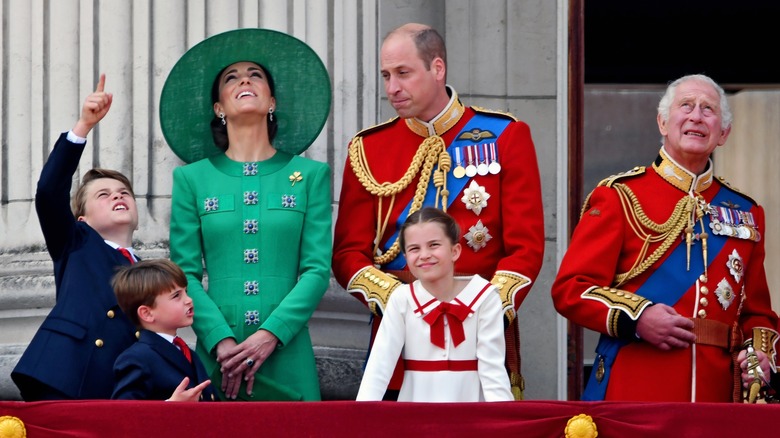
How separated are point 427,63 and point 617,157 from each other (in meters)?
2.61

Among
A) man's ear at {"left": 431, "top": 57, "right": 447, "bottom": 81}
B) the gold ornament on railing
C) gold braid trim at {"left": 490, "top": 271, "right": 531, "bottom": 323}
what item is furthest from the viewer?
man's ear at {"left": 431, "top": 57, "right": 447, "bottom": 81}

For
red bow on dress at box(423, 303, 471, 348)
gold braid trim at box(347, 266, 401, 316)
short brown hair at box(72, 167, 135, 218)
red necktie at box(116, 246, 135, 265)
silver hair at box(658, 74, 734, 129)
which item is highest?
silver hair at box(658, 74, 734, 129)

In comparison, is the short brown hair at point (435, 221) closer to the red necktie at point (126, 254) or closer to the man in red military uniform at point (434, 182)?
the man in red military uniform at point (434, 182)

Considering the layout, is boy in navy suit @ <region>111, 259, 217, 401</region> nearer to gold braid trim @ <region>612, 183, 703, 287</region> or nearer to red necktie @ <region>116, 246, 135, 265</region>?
red necktie @ <region>116, 246, 135, 265</region>

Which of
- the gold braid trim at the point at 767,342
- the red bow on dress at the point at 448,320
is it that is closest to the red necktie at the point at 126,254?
the red bow on dress at the point at 448,320

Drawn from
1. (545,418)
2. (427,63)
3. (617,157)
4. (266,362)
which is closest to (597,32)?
(617,157)

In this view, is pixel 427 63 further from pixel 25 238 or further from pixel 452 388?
pixel 25 238

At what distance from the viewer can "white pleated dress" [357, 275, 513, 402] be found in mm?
5715

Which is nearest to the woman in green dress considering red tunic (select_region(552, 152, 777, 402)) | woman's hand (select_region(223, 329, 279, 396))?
woman's hand (select_region(223, 329, 279, 396))

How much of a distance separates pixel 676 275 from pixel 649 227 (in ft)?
0.59

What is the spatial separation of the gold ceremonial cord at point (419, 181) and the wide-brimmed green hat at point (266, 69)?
11.9 inches

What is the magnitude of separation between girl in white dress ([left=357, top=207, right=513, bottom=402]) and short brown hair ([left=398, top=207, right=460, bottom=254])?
0.02 metres

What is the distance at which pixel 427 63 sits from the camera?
6430mm

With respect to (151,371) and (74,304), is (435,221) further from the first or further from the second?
(74,304)
